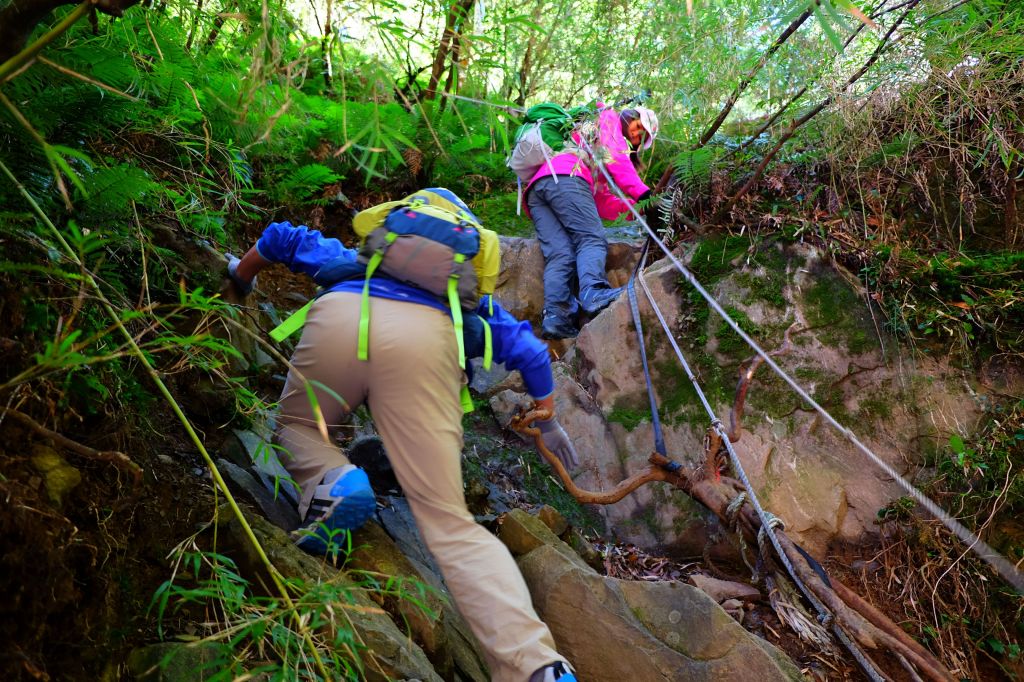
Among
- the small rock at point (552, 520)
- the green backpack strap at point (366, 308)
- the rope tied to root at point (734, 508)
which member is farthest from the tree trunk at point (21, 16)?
the rope tied to root at point (734, 508)

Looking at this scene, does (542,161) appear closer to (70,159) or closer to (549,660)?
(70,159)

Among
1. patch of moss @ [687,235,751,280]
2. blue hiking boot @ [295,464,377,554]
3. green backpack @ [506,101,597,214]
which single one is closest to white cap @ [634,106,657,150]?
green backpack @ [506,101,597,214]

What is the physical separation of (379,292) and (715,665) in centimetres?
228

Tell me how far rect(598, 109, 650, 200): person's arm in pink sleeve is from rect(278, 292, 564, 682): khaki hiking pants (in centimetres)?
290

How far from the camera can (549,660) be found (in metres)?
2.61

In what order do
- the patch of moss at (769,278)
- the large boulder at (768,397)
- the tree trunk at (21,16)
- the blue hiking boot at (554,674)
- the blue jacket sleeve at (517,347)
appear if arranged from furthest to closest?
1. the patch of moss at (769,278)
2. the large boulder at (768,397)
3. the blue jacket sleeve at (517,347)
4. the blue hiking boot at (554,674)
5. the tree trunk at (21,16)

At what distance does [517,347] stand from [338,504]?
1121 millimetres

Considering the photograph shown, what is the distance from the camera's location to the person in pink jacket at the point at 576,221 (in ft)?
19.0

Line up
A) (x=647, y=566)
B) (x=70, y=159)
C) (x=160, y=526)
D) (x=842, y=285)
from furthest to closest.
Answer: (x=842, y=285), (x=647, y=566), (x=70, y=159), (x=160, y=526)

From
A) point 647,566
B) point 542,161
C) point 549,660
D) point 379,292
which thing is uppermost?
point 542,161

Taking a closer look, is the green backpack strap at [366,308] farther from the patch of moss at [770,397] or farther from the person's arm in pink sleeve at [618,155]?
the patch of moss at [770,397]

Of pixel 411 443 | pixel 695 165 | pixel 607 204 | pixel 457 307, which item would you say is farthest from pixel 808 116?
pixel 411 443

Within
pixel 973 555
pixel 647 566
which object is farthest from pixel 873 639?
pixel 647 566

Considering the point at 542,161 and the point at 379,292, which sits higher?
the point at 542,161
